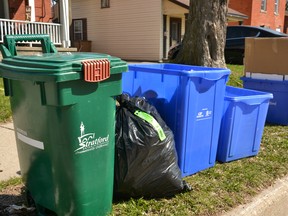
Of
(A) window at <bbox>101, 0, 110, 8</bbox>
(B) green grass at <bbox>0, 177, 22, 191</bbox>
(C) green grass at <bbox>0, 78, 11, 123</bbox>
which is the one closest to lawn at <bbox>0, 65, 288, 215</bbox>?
(B) green grass at <bbox>0, 177, 22, 191</bbox>

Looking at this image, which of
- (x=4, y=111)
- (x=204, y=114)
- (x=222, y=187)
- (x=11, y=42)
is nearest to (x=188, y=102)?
(x=204, y=114)

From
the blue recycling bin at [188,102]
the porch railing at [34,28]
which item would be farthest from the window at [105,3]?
the blue recycling bin at [188,102]

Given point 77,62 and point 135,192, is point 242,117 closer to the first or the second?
A: point 135,192

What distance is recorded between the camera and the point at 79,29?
20.3 meters

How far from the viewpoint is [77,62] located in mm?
2074

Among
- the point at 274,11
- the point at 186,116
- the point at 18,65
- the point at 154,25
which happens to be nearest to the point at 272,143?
the point at 186,116

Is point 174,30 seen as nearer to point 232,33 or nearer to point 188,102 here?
point 232,33

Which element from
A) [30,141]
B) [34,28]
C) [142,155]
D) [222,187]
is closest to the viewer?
[30,141]

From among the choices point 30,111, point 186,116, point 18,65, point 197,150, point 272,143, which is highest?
point 18,65

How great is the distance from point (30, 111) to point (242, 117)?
2449 mm

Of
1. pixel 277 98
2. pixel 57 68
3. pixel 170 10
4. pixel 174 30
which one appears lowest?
pixel 277 98

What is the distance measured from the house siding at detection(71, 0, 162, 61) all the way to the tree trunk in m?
9.43

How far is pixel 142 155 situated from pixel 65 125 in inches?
33.5

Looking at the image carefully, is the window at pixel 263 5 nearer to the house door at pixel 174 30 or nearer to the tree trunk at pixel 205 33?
the house door at pixel 174 30
